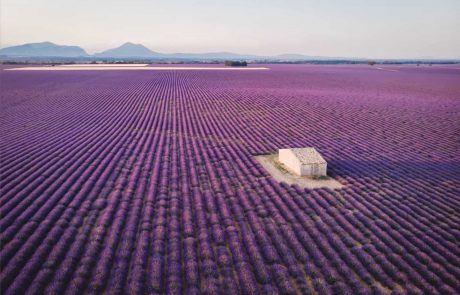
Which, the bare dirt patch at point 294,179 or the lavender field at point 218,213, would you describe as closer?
the lavender field at point 218,213

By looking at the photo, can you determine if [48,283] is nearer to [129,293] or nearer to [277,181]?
[129,293]

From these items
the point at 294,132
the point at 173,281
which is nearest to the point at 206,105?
the point at 294,132

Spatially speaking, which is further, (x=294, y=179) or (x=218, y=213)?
(x=294, y=179)

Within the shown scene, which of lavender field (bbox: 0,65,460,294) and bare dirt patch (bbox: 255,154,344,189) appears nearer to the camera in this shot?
lavender field (bbox: 0,65,460,294)
